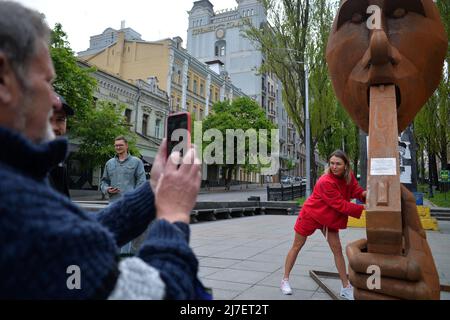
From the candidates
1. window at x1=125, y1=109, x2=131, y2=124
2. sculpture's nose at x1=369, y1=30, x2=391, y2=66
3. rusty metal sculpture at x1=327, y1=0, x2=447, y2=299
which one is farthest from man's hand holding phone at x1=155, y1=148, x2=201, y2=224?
window at x1=125, y1=109, x2=131, y2=124

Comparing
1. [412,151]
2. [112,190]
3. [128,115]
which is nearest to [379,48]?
[112,190]

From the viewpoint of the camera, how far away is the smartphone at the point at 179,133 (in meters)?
1.45

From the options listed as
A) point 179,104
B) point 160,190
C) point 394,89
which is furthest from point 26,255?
point 179,104

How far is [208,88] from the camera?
3941 cm

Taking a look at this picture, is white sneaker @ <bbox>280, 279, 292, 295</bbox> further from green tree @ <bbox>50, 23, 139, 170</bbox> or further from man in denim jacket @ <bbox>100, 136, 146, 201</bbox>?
green tree @ <bbox>50, 23, 139, 170</bbox>

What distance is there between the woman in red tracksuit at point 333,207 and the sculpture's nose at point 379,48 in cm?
115

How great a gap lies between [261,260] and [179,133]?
483cm

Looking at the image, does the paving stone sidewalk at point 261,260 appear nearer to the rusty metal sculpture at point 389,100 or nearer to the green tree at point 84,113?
the rusty metal sculpture at point 389,100

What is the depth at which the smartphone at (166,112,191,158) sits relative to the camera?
145 centimetres

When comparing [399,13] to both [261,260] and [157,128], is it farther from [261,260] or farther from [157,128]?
[157,128]

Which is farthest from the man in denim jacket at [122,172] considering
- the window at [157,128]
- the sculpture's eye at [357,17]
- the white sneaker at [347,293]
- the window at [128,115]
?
the window at [157,128]

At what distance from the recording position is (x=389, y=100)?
3.17 meters
